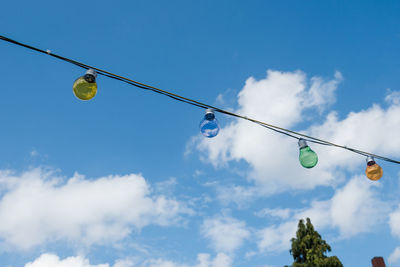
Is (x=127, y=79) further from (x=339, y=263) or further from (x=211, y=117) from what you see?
(x=339, y=263)

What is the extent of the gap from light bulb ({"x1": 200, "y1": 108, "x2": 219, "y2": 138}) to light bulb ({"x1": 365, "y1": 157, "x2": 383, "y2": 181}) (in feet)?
8.71

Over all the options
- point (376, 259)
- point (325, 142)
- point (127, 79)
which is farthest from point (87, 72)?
point (376, 259)

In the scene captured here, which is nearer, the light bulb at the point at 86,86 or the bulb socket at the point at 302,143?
the light bulb at the point at 86,86

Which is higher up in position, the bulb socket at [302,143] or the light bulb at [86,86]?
the bulb socket at [302,143]

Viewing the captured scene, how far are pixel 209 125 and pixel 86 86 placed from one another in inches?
64.6

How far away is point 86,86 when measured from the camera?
3.64 metres

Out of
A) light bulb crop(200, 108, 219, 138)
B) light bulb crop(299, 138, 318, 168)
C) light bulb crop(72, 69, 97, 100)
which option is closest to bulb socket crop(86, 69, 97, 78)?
light bulb crop(72, 69, 97, 100)

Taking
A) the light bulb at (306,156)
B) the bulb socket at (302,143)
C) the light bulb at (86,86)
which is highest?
the bulb socket at (302,143)

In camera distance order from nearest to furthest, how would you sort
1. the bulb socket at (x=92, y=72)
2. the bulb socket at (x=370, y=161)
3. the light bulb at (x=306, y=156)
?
the bulb socket at (x=92, y=72), the light bulb at (x=306, y=156), the bulb socket at (x=370, y=161)

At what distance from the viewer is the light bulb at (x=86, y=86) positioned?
3.58m

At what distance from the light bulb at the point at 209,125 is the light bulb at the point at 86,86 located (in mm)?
1431

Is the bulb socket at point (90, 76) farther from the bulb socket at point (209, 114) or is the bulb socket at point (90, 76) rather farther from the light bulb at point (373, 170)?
the light bulb at point (373, 170)

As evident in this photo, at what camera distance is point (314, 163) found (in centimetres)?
466

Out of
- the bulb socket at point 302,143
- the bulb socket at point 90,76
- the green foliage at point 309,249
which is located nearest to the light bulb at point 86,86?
the bulb socket at point 90,76
